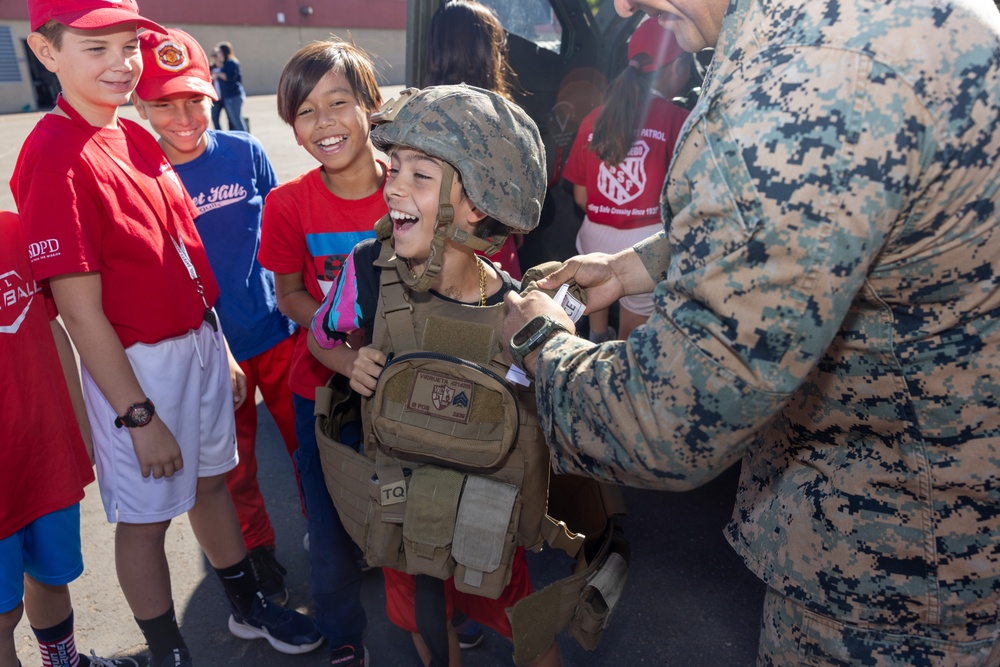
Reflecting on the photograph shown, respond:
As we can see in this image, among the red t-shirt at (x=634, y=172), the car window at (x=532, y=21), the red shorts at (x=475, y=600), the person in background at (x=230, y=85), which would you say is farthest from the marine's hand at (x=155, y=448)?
the person in background at (x=230, y=85)

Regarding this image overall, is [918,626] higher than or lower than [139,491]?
higher

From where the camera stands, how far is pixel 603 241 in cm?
360

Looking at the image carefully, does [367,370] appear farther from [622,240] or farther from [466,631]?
[622,240]

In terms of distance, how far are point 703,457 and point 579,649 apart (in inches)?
65.5

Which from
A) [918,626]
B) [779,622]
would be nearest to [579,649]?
[779,622]

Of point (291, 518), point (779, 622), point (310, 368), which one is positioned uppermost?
point (779, 622)

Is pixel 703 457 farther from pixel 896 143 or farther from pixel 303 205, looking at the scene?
pixel 303 205

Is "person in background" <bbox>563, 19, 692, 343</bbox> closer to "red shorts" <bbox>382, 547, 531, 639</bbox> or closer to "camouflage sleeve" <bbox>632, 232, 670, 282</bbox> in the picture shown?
"camouflage sleeve" <bbox>632, 232, 670, 282</bbox>

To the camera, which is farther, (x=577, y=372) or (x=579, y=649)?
(x=579, y=649)

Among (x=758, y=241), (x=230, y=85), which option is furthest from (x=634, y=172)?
(x=230, y=85)

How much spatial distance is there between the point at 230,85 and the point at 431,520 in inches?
576

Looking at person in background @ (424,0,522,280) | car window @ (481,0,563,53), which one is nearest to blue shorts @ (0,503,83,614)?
person in background @ (424,0,522,280)

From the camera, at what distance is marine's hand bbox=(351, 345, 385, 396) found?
5.72ft

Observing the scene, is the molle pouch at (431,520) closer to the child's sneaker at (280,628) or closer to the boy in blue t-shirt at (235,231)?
the child's sneaker at (280,628)
